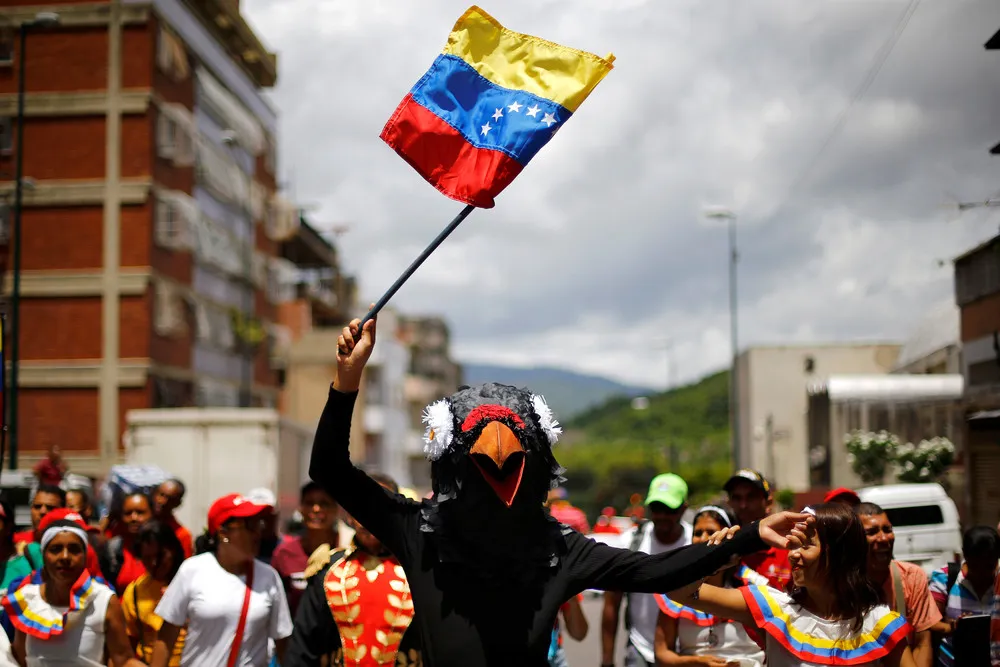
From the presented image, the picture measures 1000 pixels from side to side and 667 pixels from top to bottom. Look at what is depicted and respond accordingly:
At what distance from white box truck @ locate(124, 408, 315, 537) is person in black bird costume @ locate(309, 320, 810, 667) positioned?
55.8 feet

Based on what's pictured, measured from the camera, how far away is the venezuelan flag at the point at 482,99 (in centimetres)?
467

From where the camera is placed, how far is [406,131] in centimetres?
480

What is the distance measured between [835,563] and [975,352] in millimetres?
16849

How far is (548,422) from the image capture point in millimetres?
4051

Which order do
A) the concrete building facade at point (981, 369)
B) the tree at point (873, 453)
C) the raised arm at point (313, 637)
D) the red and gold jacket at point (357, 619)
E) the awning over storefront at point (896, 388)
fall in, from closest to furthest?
the red and gold jacket at point (357, 619)
the raised arm at point (313, 637)
the concrete building facade at point (981, 369)
the tree at point (873, 453)
the awning over storefront at point (896, 388)

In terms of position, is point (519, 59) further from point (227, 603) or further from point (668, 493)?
point (668, 493)

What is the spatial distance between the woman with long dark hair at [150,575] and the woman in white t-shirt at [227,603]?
78 cm

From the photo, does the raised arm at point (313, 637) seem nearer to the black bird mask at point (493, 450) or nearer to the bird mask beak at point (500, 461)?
the black bird mask at point (493, 450)

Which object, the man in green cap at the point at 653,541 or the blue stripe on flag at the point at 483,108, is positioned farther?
the man in green cap at the point at 653,541

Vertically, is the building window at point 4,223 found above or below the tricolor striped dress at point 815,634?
above

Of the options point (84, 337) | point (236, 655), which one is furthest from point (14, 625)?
point (84, 337)

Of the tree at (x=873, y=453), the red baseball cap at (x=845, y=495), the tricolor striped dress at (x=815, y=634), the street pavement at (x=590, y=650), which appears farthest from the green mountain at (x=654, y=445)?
the tricolor striped dress at (x=815, y=634)

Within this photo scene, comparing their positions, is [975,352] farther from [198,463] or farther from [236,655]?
[236,655]

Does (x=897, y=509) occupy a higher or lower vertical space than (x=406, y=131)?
lower
